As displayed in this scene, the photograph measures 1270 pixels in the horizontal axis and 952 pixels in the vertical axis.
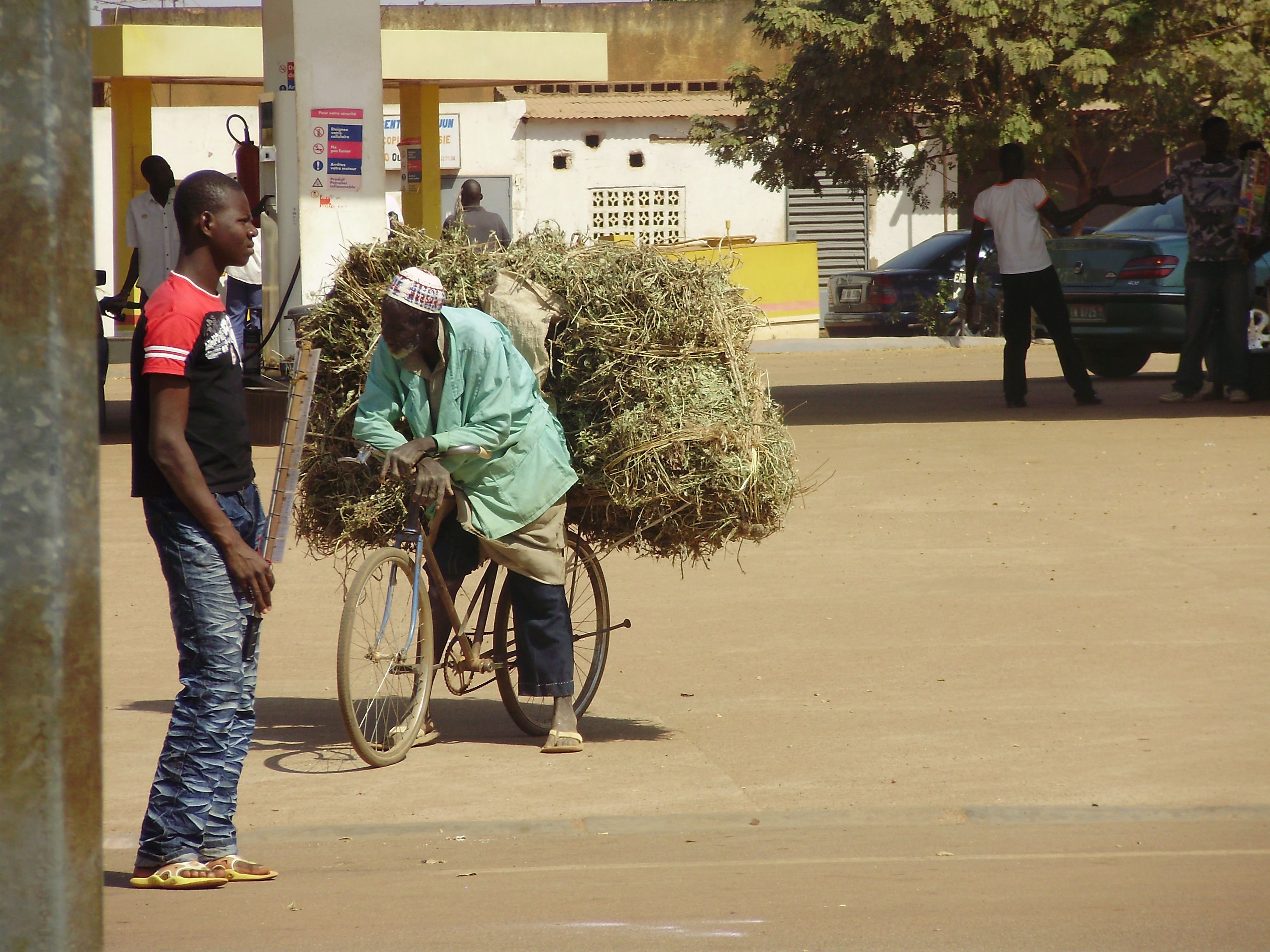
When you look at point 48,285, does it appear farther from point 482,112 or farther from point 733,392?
point 482,112

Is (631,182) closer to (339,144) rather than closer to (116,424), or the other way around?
(116,424)

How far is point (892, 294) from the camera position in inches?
949

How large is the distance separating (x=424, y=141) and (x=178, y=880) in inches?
629

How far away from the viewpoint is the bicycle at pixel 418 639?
5.52 meters

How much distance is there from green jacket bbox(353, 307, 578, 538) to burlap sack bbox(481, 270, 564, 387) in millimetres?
219

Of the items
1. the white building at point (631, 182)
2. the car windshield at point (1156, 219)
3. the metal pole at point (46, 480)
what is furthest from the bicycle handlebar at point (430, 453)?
the white building at point (631, 182)

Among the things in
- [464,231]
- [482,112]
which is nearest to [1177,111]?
[464,231]

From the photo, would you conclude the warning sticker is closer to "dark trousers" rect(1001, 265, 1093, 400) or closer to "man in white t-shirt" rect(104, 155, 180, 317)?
"man in white t-shirt" rect(104, 155, 180, 317)

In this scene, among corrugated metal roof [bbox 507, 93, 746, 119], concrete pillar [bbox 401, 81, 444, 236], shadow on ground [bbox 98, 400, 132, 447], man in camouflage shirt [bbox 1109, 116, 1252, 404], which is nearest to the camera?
man in camouflage shirt [bbox 1109, 116, 1252, 404]

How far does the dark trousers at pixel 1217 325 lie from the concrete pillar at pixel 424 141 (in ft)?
29.6

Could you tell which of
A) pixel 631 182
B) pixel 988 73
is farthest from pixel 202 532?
pixel 631 182

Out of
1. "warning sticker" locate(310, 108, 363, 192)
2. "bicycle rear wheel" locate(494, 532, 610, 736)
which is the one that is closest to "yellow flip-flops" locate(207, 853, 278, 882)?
"bicycle rear wheel" locate(494, 532, 610, 736)

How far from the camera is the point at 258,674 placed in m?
7.03

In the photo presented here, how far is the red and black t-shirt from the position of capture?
434 cm
